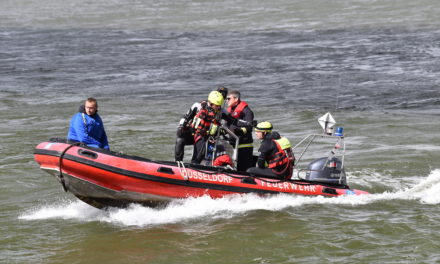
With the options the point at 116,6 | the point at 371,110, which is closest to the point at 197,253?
the point at 371,110

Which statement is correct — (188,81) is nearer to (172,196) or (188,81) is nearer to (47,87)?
(47,87)

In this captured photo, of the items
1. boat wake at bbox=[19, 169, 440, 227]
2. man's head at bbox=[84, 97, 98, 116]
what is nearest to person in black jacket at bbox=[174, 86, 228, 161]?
boat wake at bbox=[19, 169, 440, 227]

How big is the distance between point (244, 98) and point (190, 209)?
10310 mm

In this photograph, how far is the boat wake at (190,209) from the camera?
969 cm

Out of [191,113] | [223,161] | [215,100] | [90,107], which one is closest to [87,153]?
[90,107]

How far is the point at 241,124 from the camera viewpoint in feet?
32.4

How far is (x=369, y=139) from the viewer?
1495cm

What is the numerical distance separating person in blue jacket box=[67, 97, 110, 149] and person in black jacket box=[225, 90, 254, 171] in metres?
1.64

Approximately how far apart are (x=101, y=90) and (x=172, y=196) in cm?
1236

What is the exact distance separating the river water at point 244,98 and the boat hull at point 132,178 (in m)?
0.18

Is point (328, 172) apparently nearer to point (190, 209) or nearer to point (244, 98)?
point (190, 209)

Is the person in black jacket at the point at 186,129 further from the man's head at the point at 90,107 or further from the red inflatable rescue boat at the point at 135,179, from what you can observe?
the man's head at the point at 90,107

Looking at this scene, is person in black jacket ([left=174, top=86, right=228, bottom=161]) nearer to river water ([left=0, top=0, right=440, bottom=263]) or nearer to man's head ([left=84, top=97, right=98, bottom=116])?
river water ([left=0, top=0, right=440, bottom=263])

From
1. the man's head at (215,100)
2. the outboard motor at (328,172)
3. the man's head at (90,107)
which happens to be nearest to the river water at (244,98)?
the outboard motor at (328,172)
